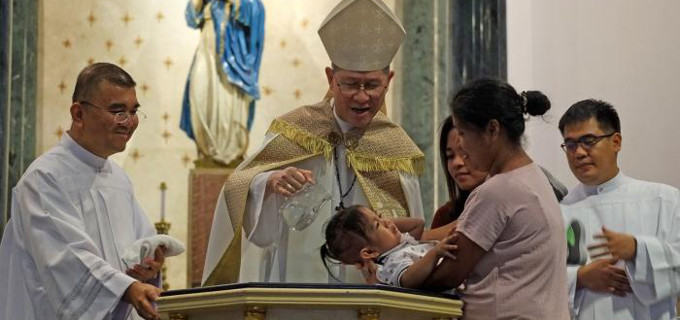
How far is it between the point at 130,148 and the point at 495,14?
9.17 ft

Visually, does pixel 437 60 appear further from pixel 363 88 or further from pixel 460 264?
pixel 460 264

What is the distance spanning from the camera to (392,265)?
3.48 m

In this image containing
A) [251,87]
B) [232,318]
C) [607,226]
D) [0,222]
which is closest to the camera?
[232,318]

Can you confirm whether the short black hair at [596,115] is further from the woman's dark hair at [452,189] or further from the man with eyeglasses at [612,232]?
the woman's dark hair at [452,189]

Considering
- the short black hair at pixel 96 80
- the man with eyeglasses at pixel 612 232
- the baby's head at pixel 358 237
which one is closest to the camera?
the baby's head at pixel 358 237

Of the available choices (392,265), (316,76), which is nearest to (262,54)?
(316,76)

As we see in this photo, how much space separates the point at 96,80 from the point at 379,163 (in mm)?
1075

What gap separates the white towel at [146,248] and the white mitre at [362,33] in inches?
36.0

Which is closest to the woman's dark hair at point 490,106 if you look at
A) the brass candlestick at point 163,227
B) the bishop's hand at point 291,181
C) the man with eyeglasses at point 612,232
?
the bishop's hand at point 291,181

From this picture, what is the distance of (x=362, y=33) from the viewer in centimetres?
478

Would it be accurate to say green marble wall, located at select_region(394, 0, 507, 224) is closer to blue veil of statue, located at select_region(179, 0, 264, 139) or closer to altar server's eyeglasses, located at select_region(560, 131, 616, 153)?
blue veil of statue, located at select_region(179, 0, 264, 139)

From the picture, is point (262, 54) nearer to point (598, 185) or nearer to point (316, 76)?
point (316, 76)

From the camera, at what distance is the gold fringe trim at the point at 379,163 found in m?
4.71

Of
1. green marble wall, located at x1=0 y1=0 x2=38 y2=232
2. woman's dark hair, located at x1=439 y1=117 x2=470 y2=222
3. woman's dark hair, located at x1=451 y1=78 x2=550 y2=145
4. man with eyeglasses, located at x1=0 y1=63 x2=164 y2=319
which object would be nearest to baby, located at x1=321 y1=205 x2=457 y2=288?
woman's dark hair, located at x1=451 y1=78 x2=550 y2=145
